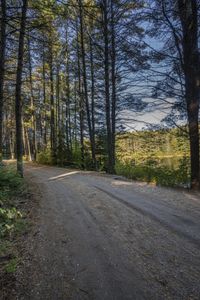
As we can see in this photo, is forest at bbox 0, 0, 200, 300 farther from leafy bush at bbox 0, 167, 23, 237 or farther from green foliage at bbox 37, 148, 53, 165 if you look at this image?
green foliage at bbox 37, 148, 53, 165

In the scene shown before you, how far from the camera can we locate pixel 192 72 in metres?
8.90

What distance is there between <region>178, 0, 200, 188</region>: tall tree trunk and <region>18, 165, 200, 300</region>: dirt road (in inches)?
103

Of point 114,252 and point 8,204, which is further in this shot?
point 8,204

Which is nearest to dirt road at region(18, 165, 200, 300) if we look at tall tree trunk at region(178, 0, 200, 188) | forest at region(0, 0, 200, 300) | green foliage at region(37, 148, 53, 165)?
forest at region(0, 0, 200, 300)

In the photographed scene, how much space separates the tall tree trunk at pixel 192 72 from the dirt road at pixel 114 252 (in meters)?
2.61

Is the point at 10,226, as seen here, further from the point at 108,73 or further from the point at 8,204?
the point at 108,73

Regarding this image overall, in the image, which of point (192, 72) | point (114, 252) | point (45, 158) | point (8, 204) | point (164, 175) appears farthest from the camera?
point (45, 158)

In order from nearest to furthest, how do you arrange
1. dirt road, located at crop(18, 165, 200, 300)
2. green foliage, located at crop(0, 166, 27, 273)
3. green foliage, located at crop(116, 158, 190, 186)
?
dirt road, located at crop(18, 165, 200, 300) → green foliage, located at crop(0, 166, 27, 273) → green foliage, located at crop(116, 158, 190, 186)

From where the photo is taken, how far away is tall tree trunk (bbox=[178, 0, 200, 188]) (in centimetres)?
869

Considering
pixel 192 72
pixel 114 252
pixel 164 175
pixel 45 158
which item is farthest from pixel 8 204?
pixel 45 158

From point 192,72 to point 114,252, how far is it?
7081mm

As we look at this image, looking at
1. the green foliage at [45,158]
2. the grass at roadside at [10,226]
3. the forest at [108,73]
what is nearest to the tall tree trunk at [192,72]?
the forest at [108,73]

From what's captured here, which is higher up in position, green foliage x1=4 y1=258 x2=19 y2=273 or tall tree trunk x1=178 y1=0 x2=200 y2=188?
tall tree trunk x1=178 y1=0 x2=200 y2=188

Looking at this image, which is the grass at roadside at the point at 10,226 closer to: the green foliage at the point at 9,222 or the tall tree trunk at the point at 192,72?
the green foliage at the point at 9,222
